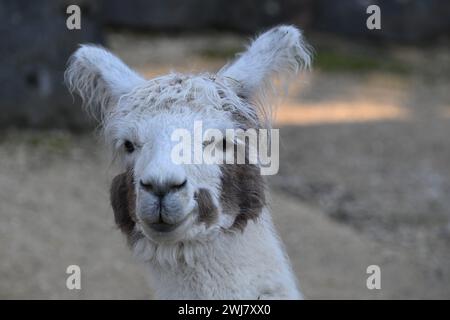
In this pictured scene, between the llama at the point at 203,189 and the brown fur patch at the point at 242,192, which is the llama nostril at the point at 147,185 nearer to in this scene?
the llama at the point at 203,189

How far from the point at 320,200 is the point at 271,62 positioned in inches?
233

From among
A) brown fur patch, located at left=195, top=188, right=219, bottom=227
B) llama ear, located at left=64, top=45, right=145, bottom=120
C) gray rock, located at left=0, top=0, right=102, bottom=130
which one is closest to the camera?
brown fur patch, located at left=195, top=188, right=219, bottom=227

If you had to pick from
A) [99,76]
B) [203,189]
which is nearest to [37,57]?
[99,76]

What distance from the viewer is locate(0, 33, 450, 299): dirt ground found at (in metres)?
8.41

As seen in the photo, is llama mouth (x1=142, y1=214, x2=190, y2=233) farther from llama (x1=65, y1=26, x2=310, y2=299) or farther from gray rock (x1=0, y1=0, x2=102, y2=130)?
gray rock (x1=0, y1=0, x2=102, y2=130)

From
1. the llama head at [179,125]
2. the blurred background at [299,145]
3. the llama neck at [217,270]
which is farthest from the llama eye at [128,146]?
the llama neck at [217,270]

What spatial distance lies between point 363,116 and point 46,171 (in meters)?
4.86

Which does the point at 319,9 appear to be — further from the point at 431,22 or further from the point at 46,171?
the point at 46,171

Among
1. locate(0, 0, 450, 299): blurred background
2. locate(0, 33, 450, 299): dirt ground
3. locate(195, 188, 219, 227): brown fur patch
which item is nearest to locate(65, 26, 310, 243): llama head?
locate(195, 188, 219, 227): brown fur patch

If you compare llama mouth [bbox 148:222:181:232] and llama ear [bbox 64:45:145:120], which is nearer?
llama mouth [bbox 148:222:181:232]

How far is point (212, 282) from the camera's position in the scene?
4.36m

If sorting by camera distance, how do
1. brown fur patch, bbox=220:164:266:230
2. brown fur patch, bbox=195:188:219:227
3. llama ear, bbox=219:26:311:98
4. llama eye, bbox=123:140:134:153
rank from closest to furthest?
brown fur patch, bbox=195:188:219:227 → brown fur patch, bbox=220:164:266:230 → llama eye, bbox=123:140:134:153 → llama ear, bbox=219:26:311:98

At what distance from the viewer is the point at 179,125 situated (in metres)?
4.25

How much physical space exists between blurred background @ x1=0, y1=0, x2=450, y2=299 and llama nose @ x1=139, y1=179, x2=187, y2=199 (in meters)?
0.84
